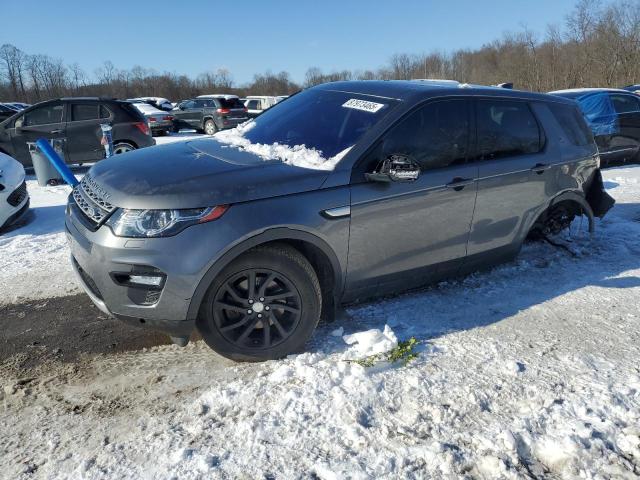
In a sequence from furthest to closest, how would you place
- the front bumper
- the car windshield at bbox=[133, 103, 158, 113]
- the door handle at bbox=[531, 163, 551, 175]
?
1. the car windshield at bbox=[133, 103, 158, 113]
2. the door handle at bbox=[531, 163, 551, 175]
3. the front bumper

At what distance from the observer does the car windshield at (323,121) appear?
142 inches

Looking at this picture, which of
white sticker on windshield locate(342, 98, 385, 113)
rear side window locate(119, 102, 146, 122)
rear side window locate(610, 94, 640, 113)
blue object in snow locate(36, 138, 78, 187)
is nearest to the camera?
white sticker on windshield locate(342, 98, 385, 113)

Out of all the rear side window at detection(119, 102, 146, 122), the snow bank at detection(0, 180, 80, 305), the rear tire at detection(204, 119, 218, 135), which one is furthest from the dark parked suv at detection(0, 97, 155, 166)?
the rear tire at detection(204, 119, 218, 135)

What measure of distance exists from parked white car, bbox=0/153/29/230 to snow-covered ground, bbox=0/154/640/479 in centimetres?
359

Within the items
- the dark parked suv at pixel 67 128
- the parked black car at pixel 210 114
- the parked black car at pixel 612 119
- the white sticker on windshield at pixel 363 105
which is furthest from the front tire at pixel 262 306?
the parked black car at pixel 210 114

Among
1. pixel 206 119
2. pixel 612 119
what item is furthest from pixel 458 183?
pixel 206 119

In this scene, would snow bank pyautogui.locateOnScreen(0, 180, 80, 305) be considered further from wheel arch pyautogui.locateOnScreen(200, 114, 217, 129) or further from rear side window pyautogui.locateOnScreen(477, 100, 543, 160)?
wheel arch pyautogui.locateOnScreen(200, 114, 217, 129)

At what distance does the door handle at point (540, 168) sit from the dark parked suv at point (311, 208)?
0.07 ft

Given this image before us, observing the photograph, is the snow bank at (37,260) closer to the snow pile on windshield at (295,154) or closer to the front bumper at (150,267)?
the front bumper at (150,267)

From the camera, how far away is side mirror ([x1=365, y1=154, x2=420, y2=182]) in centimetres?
327

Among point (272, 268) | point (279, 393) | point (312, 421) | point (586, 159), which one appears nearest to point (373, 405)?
point (312, 421)

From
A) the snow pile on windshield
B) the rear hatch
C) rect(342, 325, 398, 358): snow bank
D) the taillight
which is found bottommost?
rect(342, 325, 398, 358): snow bank

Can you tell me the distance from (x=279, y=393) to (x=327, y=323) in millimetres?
963

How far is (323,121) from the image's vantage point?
154 inches
